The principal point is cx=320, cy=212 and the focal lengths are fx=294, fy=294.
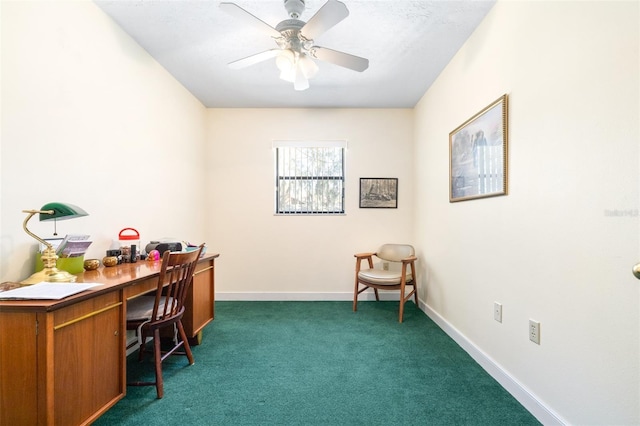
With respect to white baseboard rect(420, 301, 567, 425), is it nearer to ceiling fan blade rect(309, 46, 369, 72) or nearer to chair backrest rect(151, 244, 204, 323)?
chair backrest rect(151, 244, 204, 323)

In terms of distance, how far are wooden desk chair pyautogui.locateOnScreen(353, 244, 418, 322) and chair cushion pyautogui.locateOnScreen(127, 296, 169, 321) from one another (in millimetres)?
2035

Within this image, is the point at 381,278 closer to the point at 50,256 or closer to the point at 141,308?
the point at 141,308

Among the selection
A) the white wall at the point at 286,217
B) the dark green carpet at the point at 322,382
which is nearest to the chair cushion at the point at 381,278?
the dark green carpet at the point at 322,382

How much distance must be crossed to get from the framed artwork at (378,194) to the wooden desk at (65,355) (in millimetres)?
2755

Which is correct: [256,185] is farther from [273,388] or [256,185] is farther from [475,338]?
[475,338]

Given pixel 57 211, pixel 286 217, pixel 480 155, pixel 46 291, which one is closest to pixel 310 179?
pixel 286 217

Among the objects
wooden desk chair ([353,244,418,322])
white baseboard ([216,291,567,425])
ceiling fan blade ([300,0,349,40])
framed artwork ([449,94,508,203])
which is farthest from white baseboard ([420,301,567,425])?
ceiling fan blade ([300,0,349,40])

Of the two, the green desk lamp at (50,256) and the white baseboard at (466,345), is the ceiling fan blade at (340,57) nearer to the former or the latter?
the green desk lamp at (50,256)

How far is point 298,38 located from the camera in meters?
1.97

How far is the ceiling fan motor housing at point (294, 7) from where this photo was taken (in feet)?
6.09

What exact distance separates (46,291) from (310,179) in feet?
9.72

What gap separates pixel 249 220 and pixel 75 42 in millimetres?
2388

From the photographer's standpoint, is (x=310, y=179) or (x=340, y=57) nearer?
(x=340, y=57)

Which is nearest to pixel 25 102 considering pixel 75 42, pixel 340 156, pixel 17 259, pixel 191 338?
pixel 75 42
